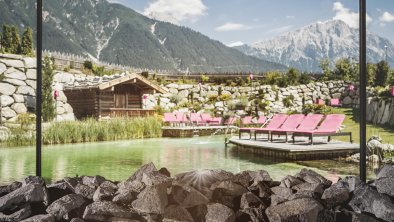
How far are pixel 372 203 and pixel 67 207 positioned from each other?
1345mm

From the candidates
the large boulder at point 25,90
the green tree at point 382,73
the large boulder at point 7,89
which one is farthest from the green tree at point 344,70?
the large boulder at point 7,89

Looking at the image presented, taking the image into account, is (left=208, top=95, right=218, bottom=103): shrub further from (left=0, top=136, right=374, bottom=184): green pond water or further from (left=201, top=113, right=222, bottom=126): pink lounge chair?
(left=0, top=136, right=374, bottom=184): green pond water

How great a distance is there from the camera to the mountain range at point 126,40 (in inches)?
3061

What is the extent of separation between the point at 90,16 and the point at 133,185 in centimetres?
12950

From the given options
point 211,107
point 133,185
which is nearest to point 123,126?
point 211,107

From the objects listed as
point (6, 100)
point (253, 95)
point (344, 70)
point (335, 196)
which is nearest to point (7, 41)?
point (6, 100)

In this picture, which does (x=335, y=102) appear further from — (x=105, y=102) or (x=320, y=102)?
(x=105, y=102)

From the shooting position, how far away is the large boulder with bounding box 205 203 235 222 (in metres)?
1.89

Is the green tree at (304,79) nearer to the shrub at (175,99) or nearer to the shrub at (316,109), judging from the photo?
the shrub at (316,109)

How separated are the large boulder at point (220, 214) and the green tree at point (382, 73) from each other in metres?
19.7

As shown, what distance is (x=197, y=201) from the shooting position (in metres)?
1.95

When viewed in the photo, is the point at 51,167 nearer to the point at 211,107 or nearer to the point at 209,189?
the point at 209,189

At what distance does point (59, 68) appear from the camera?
2391cm

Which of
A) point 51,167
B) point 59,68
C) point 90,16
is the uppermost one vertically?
point 90,16
